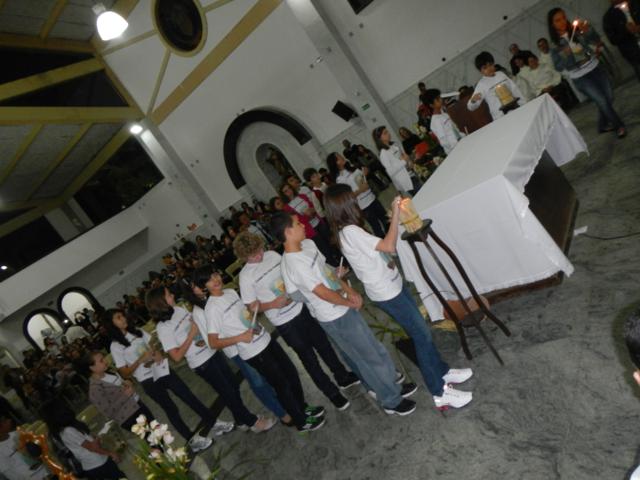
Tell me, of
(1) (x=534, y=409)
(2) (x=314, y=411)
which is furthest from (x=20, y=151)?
(1) (x=534, y=409)

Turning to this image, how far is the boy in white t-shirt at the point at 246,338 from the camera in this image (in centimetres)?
334

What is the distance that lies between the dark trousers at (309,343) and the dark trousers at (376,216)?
8.33 feet

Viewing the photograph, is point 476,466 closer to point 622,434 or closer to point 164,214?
point 622,434

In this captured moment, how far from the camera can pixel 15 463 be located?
4.16 metres

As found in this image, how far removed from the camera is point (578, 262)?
11.1 ft

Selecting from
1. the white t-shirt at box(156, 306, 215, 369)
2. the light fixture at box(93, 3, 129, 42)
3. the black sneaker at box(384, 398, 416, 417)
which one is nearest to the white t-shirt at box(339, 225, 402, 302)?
the black sneaker at box(384, 398, 416, 417)

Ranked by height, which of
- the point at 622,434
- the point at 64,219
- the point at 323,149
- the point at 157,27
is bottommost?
the point at 622,434

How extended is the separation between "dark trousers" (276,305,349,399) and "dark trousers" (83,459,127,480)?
7.02ft

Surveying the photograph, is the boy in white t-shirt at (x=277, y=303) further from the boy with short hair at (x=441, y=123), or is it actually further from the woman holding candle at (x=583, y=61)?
the woman holding candle at (x=583, y=61)

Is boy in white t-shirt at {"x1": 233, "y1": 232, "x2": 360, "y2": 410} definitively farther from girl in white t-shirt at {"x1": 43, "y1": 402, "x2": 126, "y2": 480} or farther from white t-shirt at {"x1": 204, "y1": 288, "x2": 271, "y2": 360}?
girl in white t-shirt at {"x1": 43, "y1": 402, "x2": 126, "y2": 480}

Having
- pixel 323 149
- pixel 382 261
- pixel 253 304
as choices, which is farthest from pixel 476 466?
pixel 323 149

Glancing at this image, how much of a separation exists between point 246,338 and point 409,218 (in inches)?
59.7

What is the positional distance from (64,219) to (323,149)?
475 inches

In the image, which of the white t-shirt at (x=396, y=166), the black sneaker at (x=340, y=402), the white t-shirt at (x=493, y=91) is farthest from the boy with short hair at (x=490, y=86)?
the black sneaker at (x=340, y=402)
